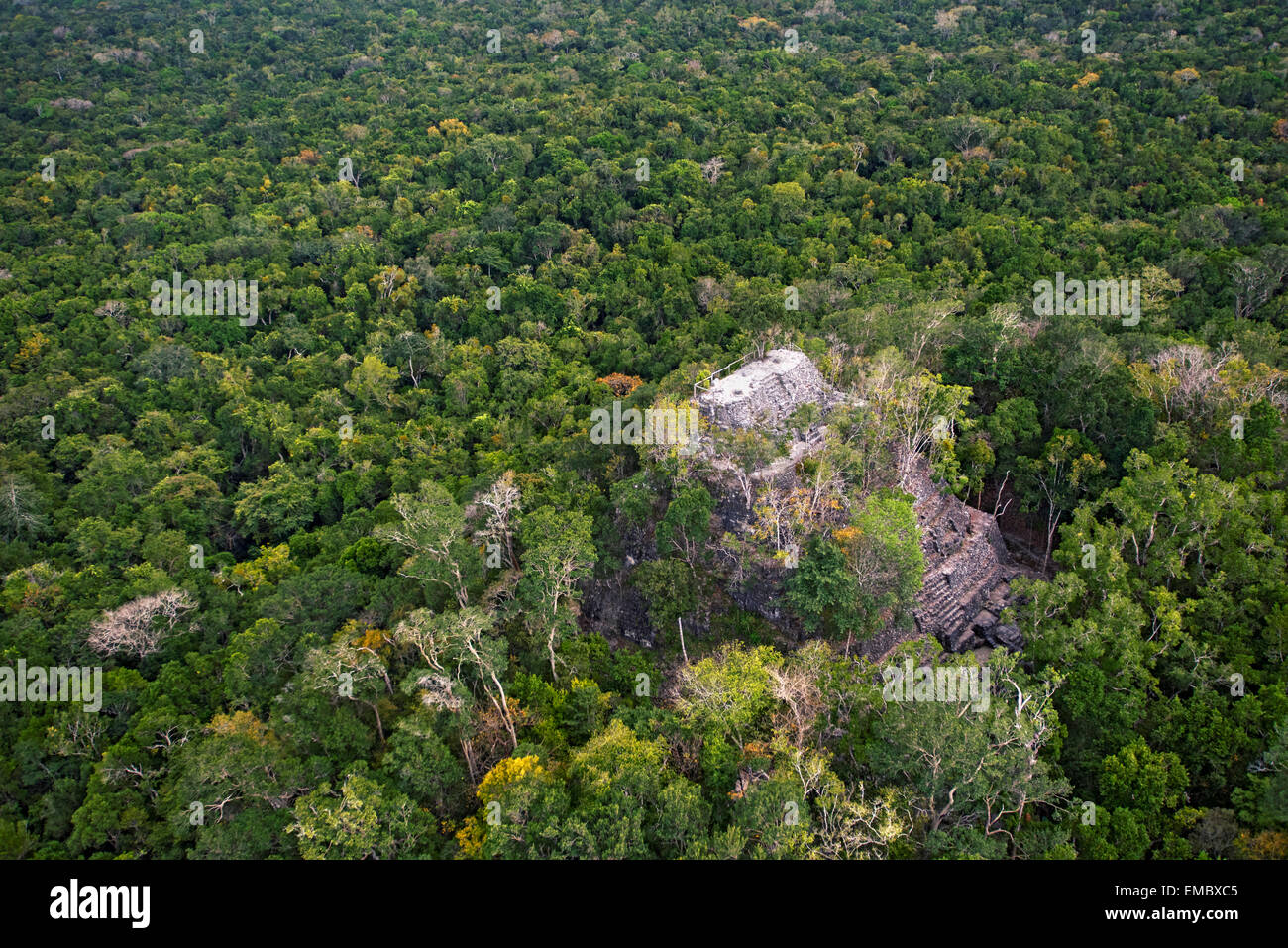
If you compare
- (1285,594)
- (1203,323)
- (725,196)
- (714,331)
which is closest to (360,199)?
(725,196)

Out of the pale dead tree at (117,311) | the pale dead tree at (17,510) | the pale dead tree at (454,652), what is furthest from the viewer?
the pale dead tree at (117,311)

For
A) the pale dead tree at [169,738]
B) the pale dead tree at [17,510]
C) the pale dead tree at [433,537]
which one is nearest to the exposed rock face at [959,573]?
the pale dead tree at [433,537]

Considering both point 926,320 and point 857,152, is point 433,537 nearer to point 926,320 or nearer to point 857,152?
point 926,320

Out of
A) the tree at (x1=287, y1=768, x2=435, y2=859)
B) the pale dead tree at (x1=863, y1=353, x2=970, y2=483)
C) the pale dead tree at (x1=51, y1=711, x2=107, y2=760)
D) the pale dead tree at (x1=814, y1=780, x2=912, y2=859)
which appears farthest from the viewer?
the pale dead tree at (x1=863, y1=353, x2=970, y2=483)

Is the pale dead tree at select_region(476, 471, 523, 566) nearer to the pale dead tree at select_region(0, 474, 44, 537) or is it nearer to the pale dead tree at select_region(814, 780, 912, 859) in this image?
the pale dead tree at select_region(814, 780, 912, 859)

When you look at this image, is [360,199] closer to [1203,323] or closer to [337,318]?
[337,318]
